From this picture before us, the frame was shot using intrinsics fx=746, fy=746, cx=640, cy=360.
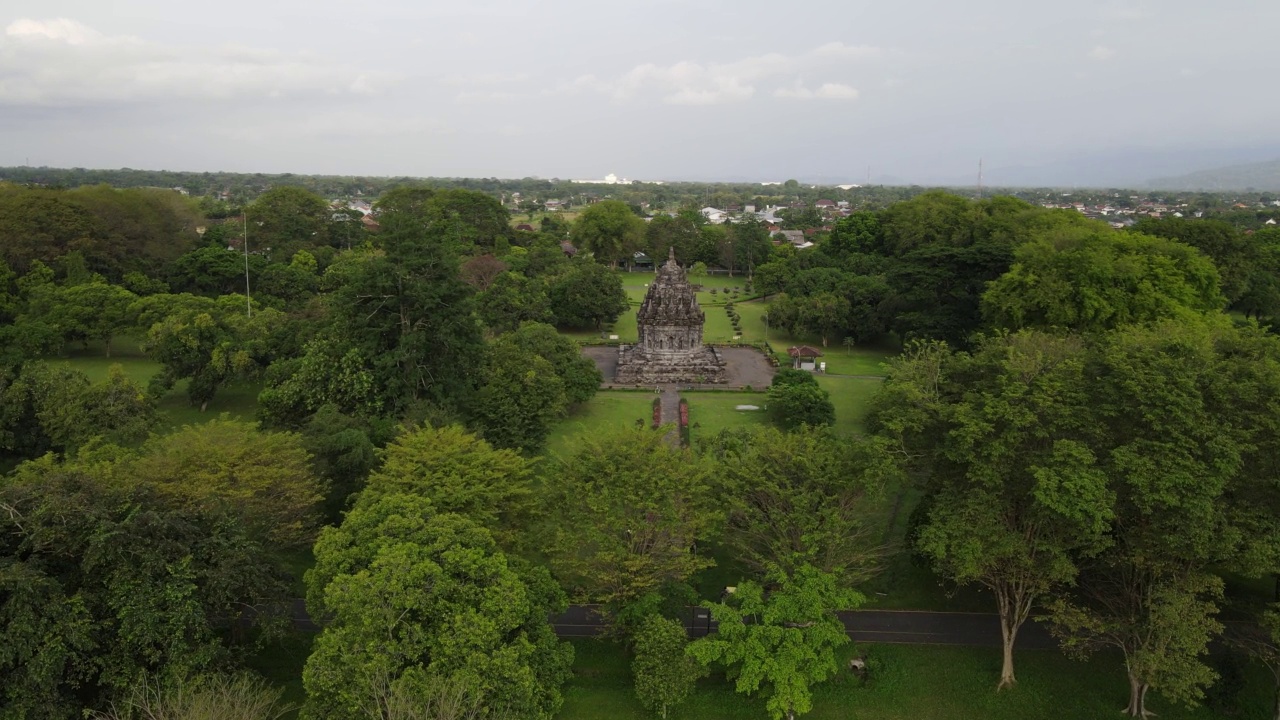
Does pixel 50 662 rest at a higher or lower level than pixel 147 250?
lower

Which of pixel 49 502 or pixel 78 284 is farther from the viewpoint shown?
pixel 78 284

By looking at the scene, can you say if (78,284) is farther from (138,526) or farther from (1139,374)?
(1139,374)

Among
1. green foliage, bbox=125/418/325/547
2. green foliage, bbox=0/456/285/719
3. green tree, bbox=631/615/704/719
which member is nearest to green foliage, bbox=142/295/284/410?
green foliage, bbox=125/418/325/547

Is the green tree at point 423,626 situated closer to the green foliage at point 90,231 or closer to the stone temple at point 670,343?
the stone temple at point 670,343

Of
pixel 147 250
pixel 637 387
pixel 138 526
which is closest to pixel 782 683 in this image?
pixel 138 526

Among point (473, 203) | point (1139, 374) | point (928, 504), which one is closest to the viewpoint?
point (1139, 374)

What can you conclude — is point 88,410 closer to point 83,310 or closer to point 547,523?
point 547,523
